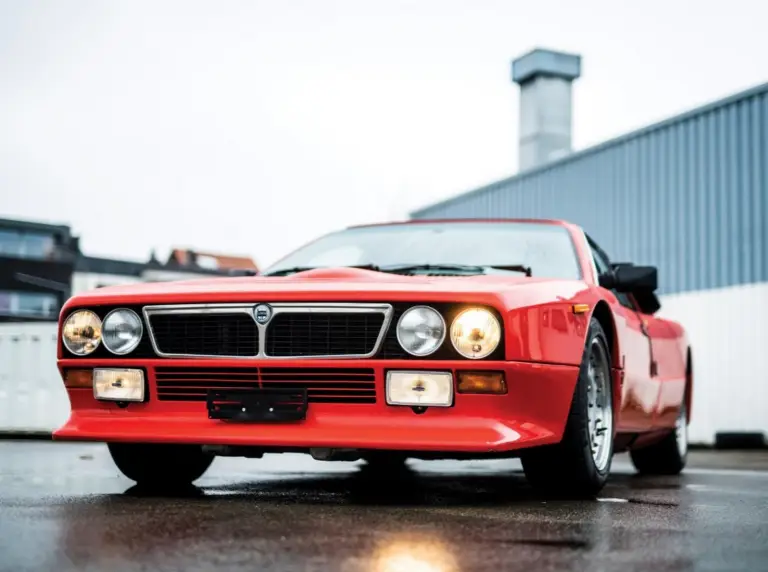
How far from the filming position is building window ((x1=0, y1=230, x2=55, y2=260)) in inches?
2009

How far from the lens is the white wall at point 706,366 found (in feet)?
41.7

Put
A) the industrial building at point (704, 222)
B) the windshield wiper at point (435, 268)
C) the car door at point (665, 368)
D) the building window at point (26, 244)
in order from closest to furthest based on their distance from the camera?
the windshield wiper at point (435, 268) → the car door at point (665, 368) → the industrial building at point (704, 222) → the building window at point (26, 244)

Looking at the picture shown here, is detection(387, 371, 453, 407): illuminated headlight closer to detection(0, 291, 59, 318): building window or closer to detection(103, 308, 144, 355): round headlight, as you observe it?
detection(103, 308, 144, 355): round headlight

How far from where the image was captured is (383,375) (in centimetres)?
405

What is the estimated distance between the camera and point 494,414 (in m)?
4.05

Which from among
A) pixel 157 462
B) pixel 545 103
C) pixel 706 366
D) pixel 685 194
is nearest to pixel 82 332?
pixel 157 462

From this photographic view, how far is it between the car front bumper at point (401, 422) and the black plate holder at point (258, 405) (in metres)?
0.03

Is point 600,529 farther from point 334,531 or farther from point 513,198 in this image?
point 513,198

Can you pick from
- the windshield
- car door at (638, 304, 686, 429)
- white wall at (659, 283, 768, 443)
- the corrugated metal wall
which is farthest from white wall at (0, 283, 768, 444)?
car door at (638, 304, 686, 429)

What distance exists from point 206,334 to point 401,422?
2.65 ft

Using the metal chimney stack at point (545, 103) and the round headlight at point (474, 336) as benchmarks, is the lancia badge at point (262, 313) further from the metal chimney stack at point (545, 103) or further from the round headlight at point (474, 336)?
the metal chimney stack at point (545, 103)

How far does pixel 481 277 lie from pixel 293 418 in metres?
0.91

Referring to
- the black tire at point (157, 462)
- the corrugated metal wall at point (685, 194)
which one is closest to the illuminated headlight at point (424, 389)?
the black tire at point (157, 462)

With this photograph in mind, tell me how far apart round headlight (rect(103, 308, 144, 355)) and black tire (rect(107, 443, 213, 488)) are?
511 mm
